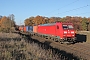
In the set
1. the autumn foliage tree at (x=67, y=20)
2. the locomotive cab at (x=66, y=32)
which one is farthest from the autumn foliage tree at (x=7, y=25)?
the locomotive cab at (x=66, y=32)

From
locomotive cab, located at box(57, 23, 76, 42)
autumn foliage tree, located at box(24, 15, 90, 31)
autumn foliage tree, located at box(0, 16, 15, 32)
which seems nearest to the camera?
locomotive cab, located at box(57, 23, 76, 42)

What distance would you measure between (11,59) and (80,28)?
82606 mm

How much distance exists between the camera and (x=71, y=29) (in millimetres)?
25531

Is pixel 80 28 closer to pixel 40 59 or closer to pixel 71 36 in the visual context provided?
pixel 71 36

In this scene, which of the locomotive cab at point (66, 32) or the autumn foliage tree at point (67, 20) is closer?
the locomotive cab at point (66, 32)

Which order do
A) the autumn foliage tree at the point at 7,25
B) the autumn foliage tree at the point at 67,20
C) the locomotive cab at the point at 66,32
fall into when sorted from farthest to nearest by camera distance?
the autumn foliage tree at the point at 67,20, the autumn foliage tree at the point at 7,25, the locomotive cab at the point at 66,32

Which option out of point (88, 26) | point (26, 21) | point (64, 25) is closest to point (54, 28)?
point (64, 25)

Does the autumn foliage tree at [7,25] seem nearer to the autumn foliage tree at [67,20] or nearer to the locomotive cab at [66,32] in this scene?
the autumn foliage tree at [67,20]

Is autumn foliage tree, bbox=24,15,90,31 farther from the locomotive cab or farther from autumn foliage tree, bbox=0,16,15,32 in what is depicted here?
the locomotive cab

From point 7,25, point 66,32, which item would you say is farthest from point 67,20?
point 66,32

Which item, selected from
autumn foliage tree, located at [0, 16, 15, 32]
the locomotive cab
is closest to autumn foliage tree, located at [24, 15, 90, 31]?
autumn foliage tree, located at [0, 16, 15, 32]

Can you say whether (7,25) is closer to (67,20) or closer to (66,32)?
(67,20)

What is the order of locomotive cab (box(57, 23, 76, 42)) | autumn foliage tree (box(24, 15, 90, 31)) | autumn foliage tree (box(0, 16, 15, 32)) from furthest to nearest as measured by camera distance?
autumn foliage tree (box(24, 15, 90, 31)), autumn foliage tree (box(0, 16, 15, 32)), locomotive cab (box(57, 23, 76, 42))

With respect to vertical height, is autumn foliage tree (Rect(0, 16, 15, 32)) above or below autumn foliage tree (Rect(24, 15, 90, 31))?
below
